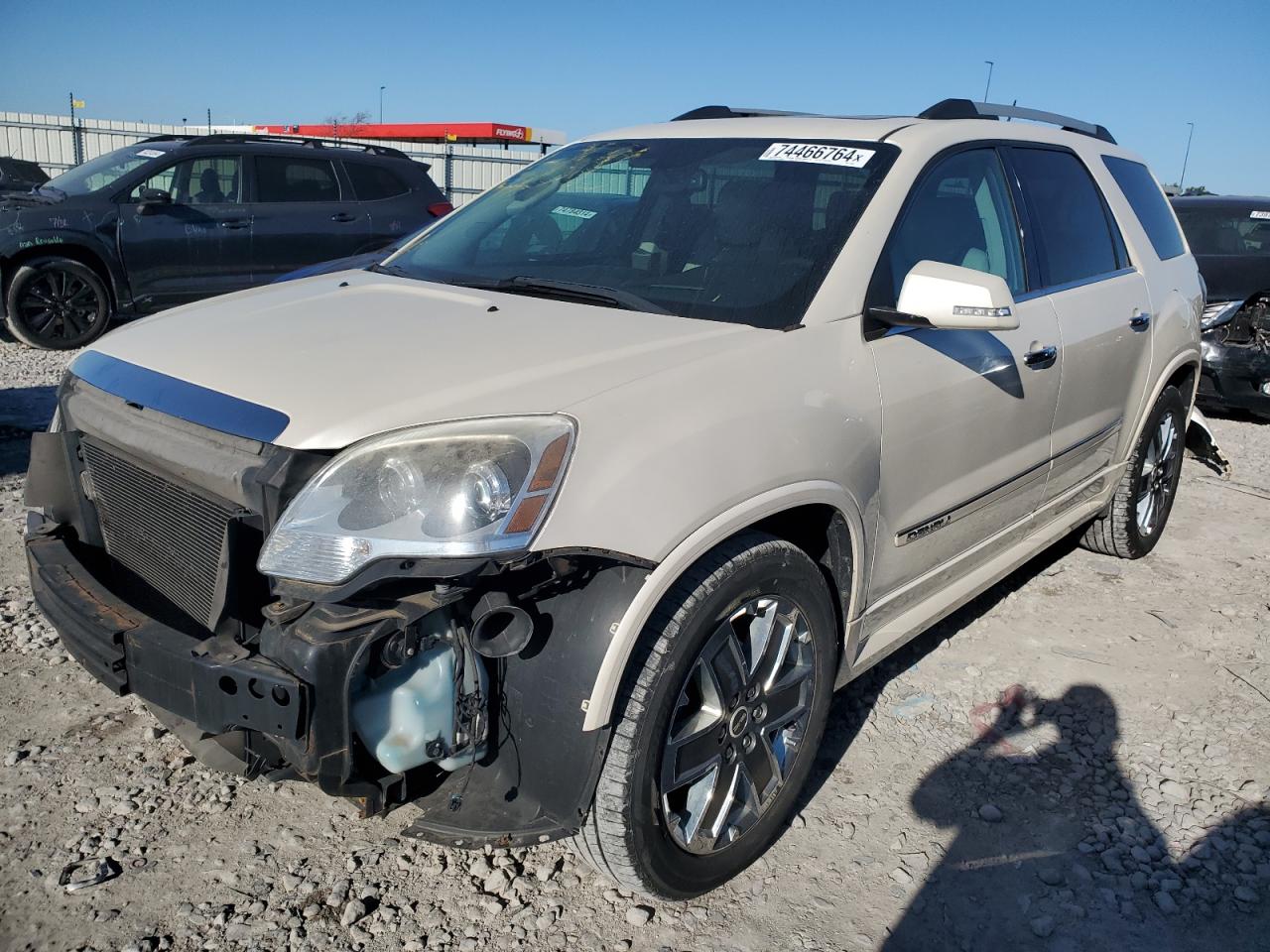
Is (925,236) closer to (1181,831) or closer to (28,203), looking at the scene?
(1181,831)

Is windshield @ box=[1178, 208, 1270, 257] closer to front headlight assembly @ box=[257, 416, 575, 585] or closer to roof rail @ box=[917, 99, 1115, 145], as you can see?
roof rail @ box=[917, 99, 1115, 145]

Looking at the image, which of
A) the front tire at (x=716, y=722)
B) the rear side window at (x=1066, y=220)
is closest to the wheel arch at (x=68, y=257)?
the rear side window at (x=1066, y=220)

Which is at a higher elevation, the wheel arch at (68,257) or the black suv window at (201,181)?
the black suv window at (201,181)

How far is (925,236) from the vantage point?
9.96 ft

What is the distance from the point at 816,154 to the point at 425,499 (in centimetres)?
178

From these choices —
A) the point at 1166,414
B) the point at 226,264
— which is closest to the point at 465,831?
the point at 1166,414

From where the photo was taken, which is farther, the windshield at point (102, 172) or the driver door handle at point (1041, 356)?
the windshield at point (102, 172)

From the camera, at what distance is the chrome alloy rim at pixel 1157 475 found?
4.76 meters

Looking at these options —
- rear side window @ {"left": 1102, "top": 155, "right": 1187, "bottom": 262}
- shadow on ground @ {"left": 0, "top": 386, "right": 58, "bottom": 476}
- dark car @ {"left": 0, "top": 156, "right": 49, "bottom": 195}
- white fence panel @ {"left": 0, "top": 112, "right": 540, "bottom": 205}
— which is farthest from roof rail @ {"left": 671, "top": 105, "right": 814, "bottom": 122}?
white fence panel @ {"left": 0, "top": 112, "right": 540, "bottom": 205}

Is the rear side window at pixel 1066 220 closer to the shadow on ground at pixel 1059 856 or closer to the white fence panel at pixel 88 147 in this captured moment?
the shadow on ground at pixel 1059 856

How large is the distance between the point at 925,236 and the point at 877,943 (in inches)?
76.6

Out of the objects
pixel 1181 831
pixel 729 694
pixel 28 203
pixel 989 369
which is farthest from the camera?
pixel 28 203

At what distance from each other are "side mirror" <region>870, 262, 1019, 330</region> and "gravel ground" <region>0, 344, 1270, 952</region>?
4.51ft

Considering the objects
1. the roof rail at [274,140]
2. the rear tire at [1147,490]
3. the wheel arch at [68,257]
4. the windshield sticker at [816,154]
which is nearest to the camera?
the windshield sticker at [816,154]
